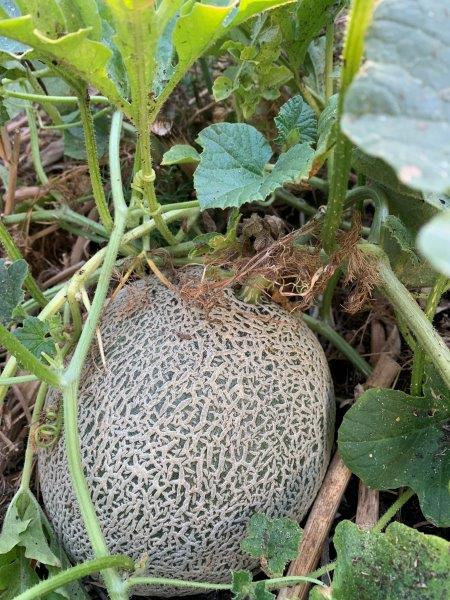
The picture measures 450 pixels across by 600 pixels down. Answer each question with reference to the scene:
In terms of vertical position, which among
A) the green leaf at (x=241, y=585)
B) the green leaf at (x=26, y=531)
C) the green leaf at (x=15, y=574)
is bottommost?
the green leaf at (x=15, y=574)

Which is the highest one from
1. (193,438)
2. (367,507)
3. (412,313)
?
(412,313)

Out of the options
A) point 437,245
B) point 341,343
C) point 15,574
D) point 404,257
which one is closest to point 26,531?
point 15,574

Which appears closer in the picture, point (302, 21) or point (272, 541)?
point (272, 541)

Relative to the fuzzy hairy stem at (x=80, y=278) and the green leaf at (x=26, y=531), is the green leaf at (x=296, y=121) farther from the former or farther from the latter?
the green leaf at (x=26, y=531)

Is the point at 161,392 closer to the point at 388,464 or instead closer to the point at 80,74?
the point at 388,464

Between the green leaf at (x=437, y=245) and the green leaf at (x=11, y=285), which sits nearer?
the green leaf at (x=437, y=245)

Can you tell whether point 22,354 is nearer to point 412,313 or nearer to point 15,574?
point 15,574

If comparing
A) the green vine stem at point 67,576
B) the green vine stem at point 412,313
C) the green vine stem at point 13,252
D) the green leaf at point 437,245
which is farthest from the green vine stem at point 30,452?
the green leaf at point 437,245

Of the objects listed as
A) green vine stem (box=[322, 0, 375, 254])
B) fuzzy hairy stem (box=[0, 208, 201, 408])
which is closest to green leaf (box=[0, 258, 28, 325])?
fuzzy hairy stem (box=[0, 208, 201, 408])
